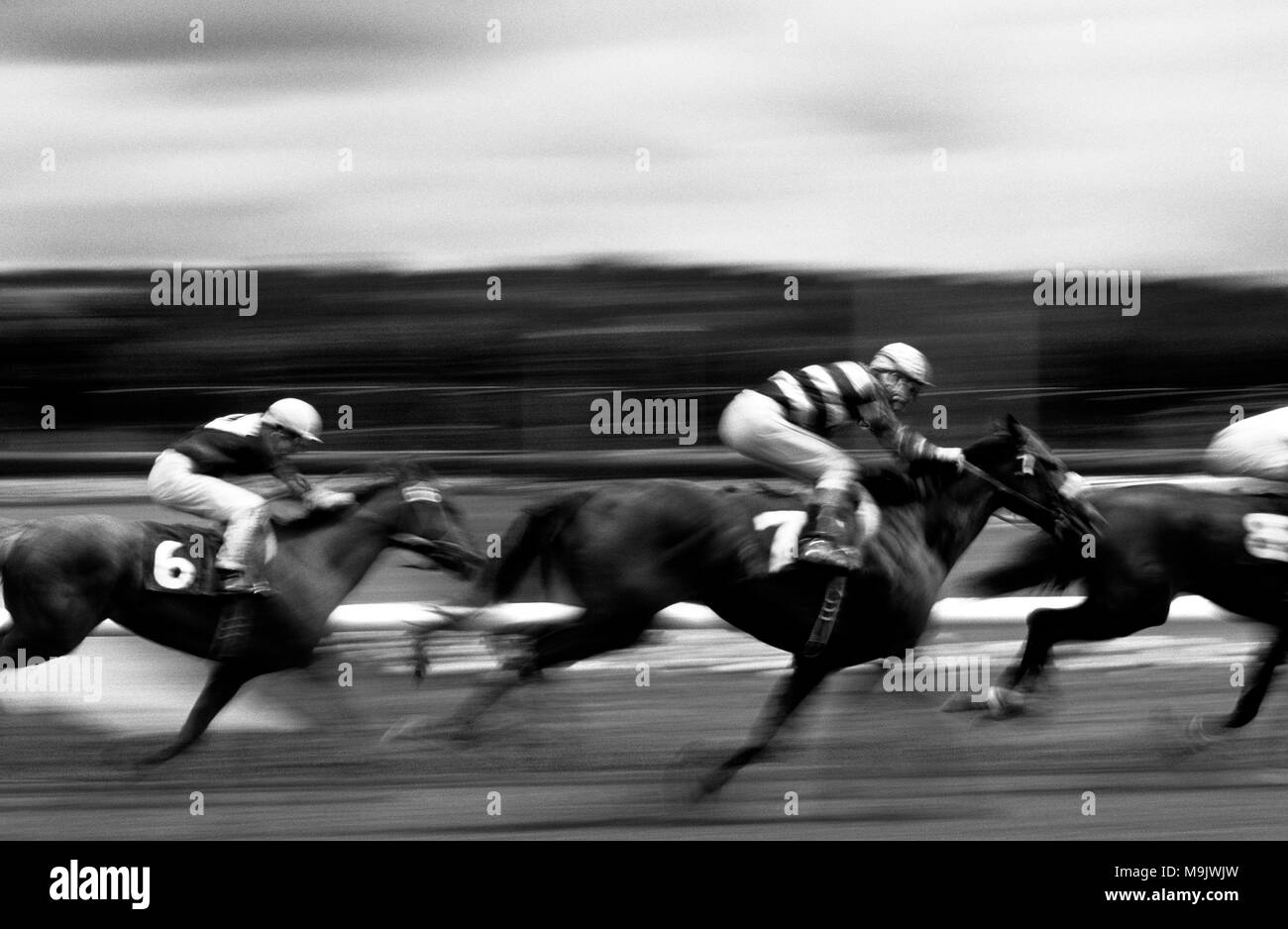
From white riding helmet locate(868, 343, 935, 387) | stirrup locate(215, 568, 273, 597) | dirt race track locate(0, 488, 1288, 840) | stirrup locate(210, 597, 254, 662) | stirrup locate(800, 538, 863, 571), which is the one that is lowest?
dirt race track locate(0, 488, 1288, 840)

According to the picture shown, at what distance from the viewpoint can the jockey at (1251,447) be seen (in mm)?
5191

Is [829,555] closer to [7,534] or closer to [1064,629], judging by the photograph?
[1064,629]

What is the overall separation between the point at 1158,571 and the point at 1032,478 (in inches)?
22.9

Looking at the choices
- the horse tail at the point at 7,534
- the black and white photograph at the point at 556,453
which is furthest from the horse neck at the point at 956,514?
the horse tail at the point at 7,534

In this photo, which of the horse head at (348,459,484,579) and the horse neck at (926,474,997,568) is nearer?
the horse head at (348,459,484,579)

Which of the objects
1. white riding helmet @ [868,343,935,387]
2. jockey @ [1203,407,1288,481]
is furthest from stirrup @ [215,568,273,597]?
jockey @ [1203,407,1288,481]

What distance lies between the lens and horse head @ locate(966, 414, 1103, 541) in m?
5.10

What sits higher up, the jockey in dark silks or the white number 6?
the jockey in dark silks

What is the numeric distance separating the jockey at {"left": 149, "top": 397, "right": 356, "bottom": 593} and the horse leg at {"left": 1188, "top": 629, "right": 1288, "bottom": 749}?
113 inches

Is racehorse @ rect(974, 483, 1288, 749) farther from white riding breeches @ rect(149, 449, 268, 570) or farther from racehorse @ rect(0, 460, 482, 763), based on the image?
white riding breeches @ rect(149, 449, 268, 570)

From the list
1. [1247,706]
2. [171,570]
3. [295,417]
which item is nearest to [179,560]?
[171,570]

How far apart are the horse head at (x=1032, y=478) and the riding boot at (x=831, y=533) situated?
43 centimetres

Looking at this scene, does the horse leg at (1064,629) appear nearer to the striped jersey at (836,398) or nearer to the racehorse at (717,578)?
the racehorse at (717,578)
